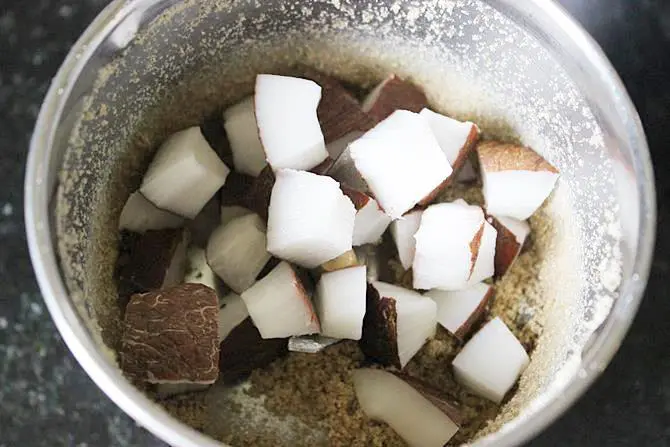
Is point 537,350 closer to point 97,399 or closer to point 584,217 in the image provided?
point 584,217

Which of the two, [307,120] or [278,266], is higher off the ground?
[307,120]

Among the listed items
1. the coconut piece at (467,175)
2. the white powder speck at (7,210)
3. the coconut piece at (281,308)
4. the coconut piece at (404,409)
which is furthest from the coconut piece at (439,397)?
the white powder speck at (7,210)

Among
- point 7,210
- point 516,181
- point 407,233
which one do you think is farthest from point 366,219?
point 7,210

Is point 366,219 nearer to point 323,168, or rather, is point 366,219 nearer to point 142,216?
point 323,168

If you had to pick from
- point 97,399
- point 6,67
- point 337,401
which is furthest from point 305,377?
point 6,67

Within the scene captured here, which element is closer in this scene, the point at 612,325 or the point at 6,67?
the point at 612,325

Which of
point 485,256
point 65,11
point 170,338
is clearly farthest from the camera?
point 65,11
